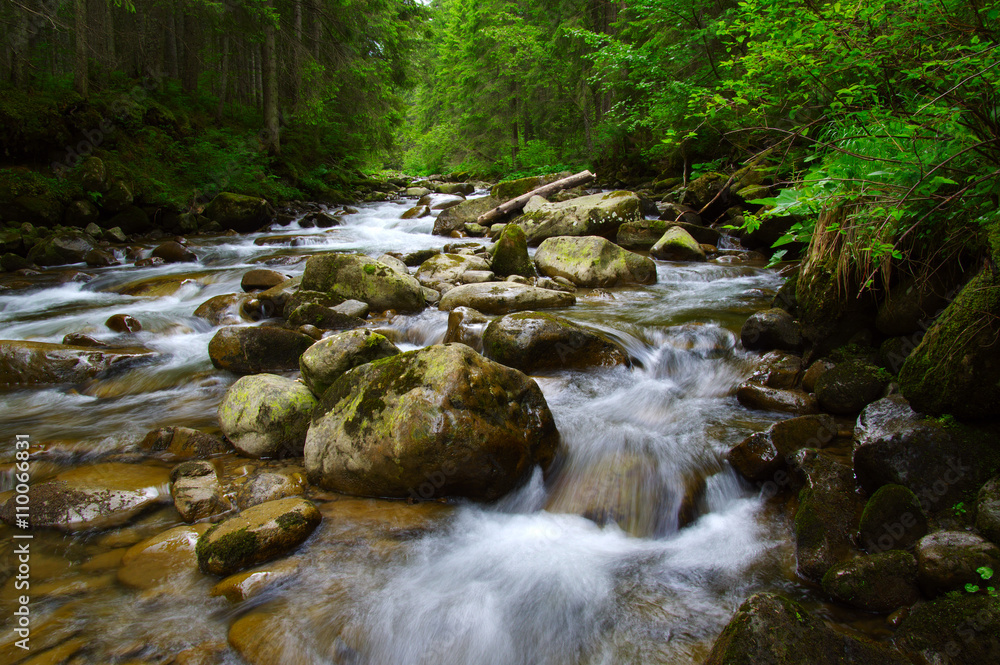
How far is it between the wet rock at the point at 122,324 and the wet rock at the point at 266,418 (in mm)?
3759

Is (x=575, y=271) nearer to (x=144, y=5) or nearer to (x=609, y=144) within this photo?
(x=609, y=144)

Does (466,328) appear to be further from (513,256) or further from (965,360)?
(965,360)

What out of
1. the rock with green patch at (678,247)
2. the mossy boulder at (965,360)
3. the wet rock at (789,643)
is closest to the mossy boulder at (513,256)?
the rock with green patch at (678,247)

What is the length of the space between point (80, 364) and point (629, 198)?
9837mm

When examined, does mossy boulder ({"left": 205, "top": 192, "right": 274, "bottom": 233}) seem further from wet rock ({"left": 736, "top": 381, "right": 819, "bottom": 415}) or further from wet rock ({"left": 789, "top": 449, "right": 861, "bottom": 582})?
wet rock ({"left": 789, "top": 449, "right": 861, "bottom": 582})

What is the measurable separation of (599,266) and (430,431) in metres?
5.71

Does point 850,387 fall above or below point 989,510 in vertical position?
above

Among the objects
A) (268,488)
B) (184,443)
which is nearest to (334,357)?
(268,488)

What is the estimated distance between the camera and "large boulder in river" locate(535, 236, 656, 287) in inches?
324

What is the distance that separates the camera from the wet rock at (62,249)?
33.1ft

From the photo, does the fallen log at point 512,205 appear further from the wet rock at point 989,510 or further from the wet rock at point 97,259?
the wet rock at point 989,510

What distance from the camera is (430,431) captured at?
3277 mm

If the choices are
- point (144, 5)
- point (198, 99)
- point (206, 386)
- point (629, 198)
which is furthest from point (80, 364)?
point (144, 5)

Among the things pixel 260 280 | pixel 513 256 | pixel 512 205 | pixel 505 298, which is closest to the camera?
pixel 505 298
